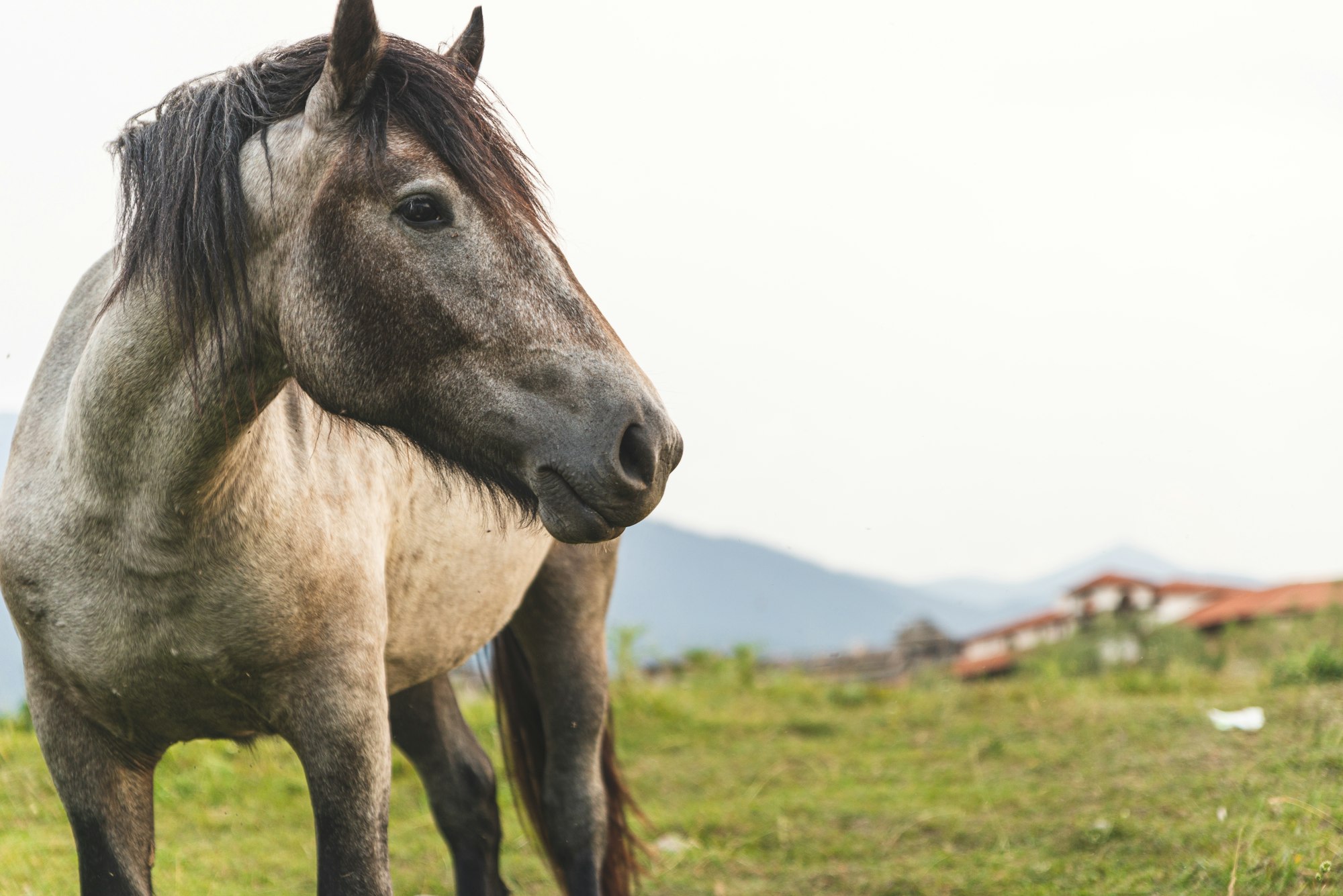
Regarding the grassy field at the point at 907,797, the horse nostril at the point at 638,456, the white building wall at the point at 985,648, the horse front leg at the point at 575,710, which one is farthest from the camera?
the white building wall at the point at 985,648

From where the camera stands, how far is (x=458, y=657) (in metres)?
3.70

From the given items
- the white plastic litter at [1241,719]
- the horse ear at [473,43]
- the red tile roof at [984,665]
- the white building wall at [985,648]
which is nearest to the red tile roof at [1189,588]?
the white building wall at [985,648]

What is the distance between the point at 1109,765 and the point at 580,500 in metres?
4.38

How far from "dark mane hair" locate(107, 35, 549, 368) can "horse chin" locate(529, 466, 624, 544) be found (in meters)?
0.52

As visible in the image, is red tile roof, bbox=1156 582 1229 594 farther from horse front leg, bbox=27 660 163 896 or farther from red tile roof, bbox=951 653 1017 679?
horse front leg, bbox=27 660 163 896

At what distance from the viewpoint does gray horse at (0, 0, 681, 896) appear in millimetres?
2199

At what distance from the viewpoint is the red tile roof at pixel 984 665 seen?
11.4 metres

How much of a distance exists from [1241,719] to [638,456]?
4.86 metres

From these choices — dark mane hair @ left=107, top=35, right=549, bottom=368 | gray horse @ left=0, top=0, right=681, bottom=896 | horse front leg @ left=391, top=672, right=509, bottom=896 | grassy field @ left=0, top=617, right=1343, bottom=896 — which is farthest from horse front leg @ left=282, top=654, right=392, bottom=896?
grassy field @ left=0, top=617, right=1343, bottom=896

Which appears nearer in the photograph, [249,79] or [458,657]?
[249,79]

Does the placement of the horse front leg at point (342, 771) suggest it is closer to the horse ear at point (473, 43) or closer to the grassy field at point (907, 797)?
the horse ear at point (473, 43)

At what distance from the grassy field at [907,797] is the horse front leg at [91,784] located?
1.79m

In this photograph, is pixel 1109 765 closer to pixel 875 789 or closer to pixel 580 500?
pixel 875 789

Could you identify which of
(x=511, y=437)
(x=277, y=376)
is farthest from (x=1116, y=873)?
(x=277, y=376)
